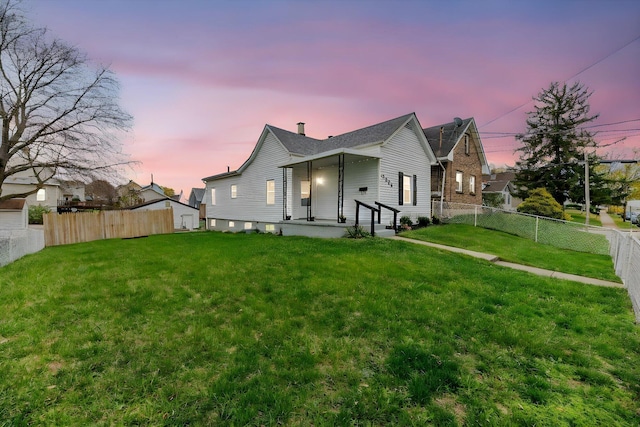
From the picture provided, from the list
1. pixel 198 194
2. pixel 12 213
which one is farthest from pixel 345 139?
pixel 198 194

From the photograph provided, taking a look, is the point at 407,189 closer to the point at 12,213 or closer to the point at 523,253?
the point at 523,253

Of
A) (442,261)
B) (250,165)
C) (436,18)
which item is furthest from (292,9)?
(442,261)

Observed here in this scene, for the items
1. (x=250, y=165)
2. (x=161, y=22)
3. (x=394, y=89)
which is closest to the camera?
(x=161, y=22)

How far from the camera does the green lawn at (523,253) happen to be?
8.36 m

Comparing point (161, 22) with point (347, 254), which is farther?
point (161, 22)

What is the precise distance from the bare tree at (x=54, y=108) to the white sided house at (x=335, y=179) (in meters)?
8.20

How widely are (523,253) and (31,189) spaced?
43.7 m

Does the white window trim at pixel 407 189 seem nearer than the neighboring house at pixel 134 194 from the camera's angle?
Yes

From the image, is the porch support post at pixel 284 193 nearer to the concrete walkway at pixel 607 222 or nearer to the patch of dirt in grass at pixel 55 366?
the patch of dirt in grass at pixel 55 366

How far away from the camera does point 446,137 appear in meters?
20.9

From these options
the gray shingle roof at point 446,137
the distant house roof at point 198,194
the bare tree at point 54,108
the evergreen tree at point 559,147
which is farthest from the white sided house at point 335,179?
the distant house roof at point 198,194

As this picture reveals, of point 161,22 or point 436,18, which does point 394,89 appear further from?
point 161,22

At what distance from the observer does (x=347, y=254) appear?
7516mm

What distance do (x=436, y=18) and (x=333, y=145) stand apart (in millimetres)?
7672
